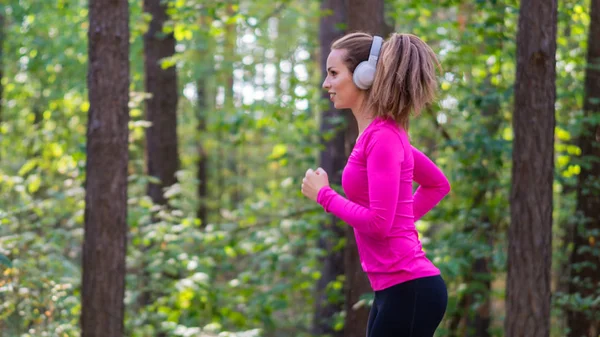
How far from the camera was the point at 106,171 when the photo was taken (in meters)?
6.04

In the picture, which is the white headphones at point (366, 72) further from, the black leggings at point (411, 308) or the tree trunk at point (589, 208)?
the tree trunk at point (589, 208)

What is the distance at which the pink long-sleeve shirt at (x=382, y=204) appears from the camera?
296 cm

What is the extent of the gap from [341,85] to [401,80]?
0.97ft

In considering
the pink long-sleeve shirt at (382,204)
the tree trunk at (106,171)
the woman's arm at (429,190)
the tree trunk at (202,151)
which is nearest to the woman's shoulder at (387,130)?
the pink long-sleeve shirt at (382,204)

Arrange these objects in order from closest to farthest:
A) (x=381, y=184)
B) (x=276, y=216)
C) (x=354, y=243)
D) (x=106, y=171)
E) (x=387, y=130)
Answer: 1. (x=381, y=184)
2. (x=387, y=130)
3. (x=106, y=171)
4. (x=354, y=243)
5. (x=276, y=216)

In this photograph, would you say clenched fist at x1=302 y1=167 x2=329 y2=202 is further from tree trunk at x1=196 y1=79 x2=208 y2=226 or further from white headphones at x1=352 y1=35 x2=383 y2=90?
tree trunk at x1=196 y1=79 x2=208 y2=226

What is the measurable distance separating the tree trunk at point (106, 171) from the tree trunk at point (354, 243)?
1.79 metres

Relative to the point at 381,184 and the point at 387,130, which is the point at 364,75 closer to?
the point at 387,130

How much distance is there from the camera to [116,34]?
233 inches

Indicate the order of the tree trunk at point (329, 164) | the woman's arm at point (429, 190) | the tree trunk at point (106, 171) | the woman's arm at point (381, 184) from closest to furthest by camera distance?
the woman's arm at point (381, 184) → the woman's arm at point (429, 190) → the tree trunk at point (106, 171) → the tree trunk at point (329, 164)

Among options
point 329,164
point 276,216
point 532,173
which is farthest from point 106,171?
point 329,164

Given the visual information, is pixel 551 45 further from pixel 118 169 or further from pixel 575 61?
pixel 118 169

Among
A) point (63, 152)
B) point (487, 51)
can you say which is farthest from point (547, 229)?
point (63, 152)

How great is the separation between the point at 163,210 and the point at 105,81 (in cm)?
345
